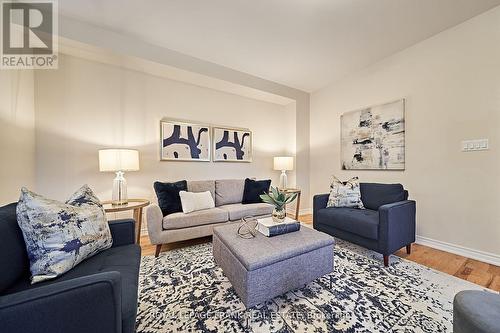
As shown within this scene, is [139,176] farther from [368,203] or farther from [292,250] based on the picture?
[368,203]

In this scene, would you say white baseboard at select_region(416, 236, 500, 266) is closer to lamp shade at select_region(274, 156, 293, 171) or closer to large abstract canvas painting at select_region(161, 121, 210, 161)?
lamp shade at select_region(274, 156, 293, 171)

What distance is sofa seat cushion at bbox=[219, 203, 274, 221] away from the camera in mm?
2721

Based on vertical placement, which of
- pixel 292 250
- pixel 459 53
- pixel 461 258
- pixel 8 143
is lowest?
pixel 461 258

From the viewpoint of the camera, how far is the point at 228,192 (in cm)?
316

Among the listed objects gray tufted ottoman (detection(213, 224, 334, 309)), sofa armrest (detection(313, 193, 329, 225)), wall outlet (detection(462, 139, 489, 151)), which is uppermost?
wall outlet (detection(462, 139, 489, 151))

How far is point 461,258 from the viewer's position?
219 cm

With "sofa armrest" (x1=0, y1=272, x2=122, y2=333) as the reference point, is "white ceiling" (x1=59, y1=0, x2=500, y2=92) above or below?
above

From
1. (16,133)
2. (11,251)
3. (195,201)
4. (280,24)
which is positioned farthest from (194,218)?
(280,24)

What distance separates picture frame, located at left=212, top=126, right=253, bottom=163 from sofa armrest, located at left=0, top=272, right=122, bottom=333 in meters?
2.85

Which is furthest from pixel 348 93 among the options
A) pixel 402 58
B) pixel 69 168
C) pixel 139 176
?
pixel 69 168

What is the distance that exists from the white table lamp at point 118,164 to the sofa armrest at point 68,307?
1756 millimetres

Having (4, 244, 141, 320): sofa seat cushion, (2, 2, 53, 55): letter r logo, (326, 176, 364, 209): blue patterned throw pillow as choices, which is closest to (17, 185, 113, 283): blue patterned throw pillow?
(4, 244, 141, 320): sofa seat cushion

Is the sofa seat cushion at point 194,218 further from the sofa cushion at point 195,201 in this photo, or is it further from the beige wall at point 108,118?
the beige wall at point 108,118

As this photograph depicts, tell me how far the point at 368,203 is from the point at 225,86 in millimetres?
2881
